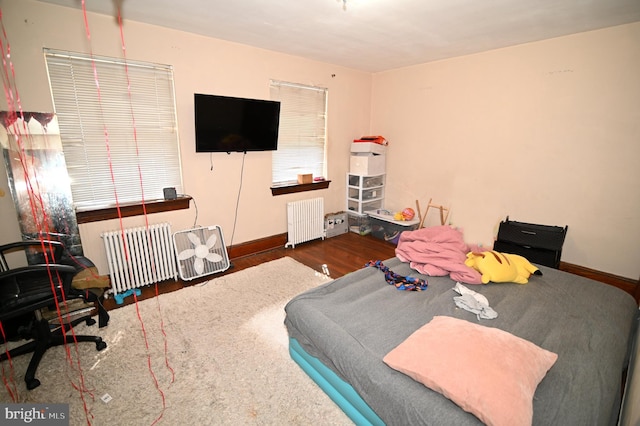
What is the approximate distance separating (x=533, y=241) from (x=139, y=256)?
4138mm

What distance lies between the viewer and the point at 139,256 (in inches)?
115

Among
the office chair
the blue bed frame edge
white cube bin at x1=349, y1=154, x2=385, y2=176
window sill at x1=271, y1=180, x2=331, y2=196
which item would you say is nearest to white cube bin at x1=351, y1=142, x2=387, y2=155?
white cube bin at x1=349, y1=154, x2=385, y2=176

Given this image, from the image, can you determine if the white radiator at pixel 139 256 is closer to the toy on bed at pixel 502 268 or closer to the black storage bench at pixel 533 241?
the toy on bed at pixel 502 268

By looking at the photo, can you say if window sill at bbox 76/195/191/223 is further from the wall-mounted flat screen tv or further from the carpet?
the carpet

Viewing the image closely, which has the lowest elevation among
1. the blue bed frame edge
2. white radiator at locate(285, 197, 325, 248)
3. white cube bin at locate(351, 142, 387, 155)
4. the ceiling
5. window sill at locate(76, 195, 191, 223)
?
the blue bed frame edge

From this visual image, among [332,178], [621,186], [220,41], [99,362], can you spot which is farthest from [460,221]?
[99,362]

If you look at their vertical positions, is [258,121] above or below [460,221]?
above

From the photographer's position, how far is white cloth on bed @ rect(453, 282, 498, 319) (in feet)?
5.76

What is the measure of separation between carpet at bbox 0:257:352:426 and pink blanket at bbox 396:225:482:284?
1.23 m

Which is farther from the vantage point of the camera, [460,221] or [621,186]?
[460,221]

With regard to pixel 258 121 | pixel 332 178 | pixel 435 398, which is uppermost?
pixel 258 121

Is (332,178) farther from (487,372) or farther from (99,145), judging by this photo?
(487,372)

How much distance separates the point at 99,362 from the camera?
1.99 m

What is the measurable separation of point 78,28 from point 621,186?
5.16 m
